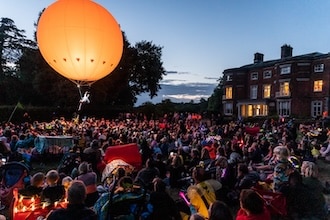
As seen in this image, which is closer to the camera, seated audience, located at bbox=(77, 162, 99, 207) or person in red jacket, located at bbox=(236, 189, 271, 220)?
person in red jacket, located at bbox=(236, 189, 271, 220)

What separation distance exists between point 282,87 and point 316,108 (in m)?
5.55

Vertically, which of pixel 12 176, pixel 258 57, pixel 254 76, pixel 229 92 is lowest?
pixel 12 176

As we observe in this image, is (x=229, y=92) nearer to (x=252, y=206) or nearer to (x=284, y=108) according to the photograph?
(x=284, y=108)

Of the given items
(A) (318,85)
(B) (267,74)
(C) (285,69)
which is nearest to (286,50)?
(B) (267,74)

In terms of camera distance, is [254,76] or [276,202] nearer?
[276,202]

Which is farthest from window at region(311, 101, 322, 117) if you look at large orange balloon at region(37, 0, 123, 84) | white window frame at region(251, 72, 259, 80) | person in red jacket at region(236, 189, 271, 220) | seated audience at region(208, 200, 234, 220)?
seated audience at region(208, 200, 234, 220)

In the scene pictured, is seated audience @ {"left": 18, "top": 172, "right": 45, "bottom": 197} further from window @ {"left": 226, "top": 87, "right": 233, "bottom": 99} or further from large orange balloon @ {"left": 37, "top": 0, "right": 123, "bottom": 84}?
window @ {"left": 226, "top": 87, "right": 233, "bottom": 99}

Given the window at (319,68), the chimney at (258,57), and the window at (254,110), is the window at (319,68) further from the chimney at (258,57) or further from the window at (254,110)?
the chimney at (258,57)

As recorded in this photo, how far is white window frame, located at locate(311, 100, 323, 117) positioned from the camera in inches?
1704

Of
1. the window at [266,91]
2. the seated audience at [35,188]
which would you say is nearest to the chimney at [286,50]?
the window at [266,91]

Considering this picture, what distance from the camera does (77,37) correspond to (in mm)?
11648

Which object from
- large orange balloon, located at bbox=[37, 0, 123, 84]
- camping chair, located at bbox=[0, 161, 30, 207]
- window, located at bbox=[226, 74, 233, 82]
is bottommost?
camping chair, located at bbox=[0, 161, 30, 207]

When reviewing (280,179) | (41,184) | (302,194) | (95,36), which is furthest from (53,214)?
(95,36)

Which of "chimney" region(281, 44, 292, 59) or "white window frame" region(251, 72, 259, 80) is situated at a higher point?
"chimney" region(281, 44, 292, 59)
